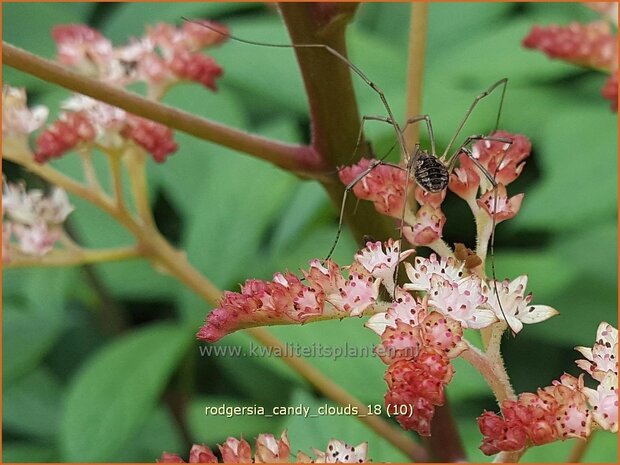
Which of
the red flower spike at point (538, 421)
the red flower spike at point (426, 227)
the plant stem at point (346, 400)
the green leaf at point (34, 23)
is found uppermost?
the red flower spike at point (426, 227)

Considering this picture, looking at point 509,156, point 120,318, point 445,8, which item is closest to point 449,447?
point 509,156

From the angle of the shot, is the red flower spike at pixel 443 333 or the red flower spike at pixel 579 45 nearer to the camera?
the red flower spike at pixel 443 333

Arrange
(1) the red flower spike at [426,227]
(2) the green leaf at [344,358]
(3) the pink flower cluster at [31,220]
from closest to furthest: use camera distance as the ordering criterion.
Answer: (1) the red flower spike at [426,227], (3) the pink flower cluster at [31,220], (2) the green leaf at [344,358]

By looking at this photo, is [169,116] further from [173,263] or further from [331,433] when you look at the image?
[331,433]

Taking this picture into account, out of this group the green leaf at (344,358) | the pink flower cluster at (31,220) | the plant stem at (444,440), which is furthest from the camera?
the green leaf at (344,358)

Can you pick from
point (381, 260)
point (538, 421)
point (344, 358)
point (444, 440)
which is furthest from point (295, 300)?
point (344, 358)

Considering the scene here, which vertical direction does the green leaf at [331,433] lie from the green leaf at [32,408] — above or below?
above

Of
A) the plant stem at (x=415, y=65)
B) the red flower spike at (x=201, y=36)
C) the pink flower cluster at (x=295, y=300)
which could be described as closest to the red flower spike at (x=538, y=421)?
the pink flower cluster at (x=295, y=300)

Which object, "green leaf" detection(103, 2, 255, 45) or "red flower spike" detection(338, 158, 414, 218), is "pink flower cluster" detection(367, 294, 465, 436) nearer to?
"red flower spike" detection(338, 158, 414, 218)

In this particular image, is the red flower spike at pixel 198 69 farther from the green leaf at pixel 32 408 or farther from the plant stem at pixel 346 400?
the green leaf at pixel 32 408
